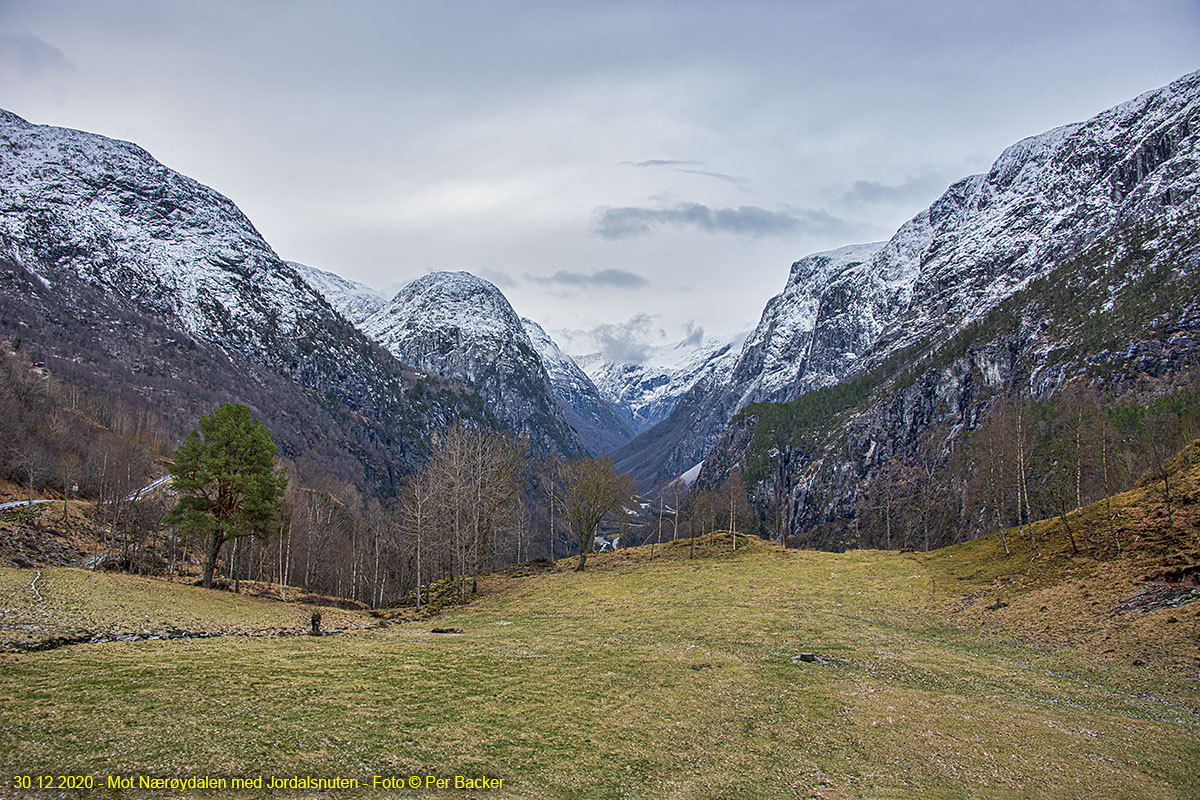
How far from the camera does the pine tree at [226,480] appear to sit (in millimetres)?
51438

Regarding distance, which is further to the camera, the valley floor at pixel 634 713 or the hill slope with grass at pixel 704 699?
the hill slope with grass at pixel 704 699

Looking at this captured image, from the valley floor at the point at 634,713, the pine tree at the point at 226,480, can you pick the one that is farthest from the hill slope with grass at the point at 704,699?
the pine tree at the point at 226,480

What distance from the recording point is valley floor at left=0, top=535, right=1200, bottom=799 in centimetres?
1630

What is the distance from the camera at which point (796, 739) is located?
2170 cm

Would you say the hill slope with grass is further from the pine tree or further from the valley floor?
the pine tree

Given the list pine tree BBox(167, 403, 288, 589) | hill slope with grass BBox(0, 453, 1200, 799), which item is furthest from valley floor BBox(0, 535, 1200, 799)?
pine tree BBox(167, 403, 288, 589)

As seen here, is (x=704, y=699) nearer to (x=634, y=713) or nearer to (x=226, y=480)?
(x=634, y=713)

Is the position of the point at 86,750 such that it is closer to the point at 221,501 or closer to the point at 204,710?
the point at 204,710

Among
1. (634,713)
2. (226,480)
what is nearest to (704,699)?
(634,713)

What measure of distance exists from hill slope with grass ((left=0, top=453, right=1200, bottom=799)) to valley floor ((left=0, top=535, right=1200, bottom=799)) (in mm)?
116

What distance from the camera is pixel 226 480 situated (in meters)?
52.4

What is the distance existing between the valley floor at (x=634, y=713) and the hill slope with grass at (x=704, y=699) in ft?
0.38

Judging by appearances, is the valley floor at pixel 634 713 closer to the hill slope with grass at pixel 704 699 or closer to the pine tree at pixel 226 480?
the hill slope with grass at pixel 704 699

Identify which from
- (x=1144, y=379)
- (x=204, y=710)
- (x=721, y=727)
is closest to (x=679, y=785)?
(x=721, y=727)
